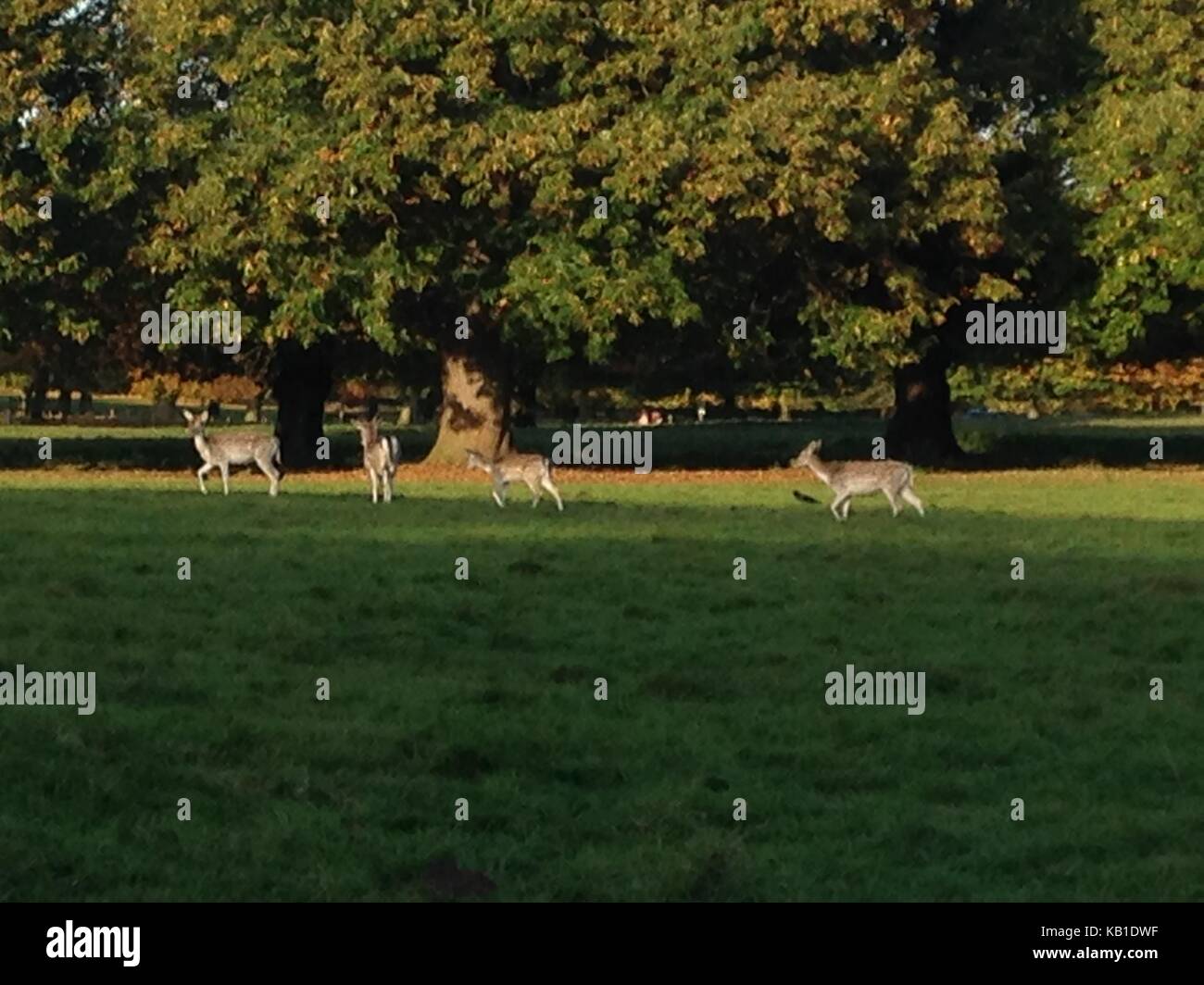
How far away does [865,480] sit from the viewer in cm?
3052

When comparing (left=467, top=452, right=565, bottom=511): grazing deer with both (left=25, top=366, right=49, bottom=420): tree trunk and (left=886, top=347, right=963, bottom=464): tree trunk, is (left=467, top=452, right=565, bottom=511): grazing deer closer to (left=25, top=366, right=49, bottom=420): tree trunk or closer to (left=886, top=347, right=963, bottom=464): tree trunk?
(left=886, top=347, right=963, bottom=464): tree trunk

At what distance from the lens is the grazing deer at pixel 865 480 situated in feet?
99.9

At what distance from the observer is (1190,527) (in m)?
29.3

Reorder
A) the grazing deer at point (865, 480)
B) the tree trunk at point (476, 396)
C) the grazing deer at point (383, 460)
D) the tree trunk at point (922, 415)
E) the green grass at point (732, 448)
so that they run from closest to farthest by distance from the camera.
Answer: the grazing deer at point (865, 480)
the grazing deer at point (383, 460)
the tree trunk at point (476, 396)
the green grass at point (732, 448)
the tree trunk at point (922, 415)

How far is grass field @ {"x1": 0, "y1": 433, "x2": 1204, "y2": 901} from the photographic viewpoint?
423 inches

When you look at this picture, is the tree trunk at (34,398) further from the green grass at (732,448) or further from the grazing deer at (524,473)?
the grazing deer at (524,473)

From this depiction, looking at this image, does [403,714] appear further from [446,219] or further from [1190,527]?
[446,219]

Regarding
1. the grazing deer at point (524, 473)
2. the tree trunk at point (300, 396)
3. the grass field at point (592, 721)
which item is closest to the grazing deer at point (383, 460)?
the grazing deer at point (524, 473)

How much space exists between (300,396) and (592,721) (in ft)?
121

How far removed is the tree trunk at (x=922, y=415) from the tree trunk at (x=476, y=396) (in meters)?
9.89

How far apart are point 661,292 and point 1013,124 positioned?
10716mm
